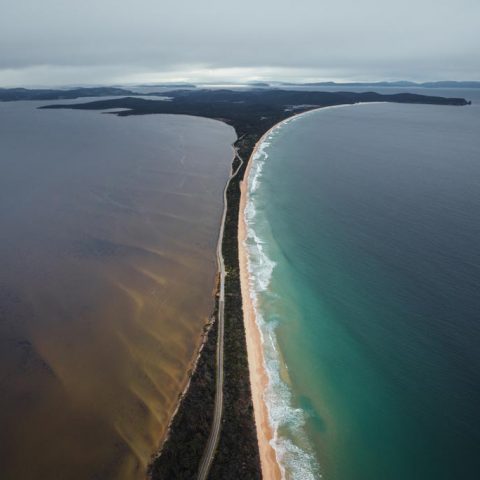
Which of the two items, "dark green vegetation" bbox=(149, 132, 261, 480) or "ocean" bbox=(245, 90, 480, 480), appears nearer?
"dark green vegetation" bbox=(149, 132, 261, 480)

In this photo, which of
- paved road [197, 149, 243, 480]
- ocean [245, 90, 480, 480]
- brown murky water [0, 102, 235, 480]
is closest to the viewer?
paved road [197, 149, 243, 480]

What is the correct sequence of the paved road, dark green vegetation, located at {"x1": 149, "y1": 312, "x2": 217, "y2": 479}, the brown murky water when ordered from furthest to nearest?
the brown murky water
the paved road
dark green vegetation, located at {"x1": 149, "y1": 312, "x2": 217, "y2": 479}

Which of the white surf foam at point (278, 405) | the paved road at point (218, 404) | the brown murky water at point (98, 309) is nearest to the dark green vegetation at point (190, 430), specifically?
the paved road at point (218, 404)

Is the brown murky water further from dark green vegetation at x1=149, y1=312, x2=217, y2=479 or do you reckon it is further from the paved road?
the paved road

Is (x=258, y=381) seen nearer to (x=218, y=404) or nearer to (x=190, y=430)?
(x=218, y=404)

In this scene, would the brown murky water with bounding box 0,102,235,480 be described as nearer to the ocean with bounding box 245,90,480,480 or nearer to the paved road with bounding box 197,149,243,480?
the paved road with bounding box 197,149,243,480

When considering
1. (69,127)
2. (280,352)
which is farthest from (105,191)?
(69,127)

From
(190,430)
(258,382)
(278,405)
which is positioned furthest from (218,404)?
(278,405)

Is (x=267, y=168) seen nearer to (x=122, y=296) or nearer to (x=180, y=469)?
(x=122, y=296)

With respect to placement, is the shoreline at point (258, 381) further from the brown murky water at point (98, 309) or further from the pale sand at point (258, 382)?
the brown murky water at point (98, 309)

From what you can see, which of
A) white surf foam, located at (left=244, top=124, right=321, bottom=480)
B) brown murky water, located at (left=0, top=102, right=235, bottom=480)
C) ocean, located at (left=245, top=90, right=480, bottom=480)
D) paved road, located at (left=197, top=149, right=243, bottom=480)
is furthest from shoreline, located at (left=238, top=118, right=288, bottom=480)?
brown murky water, located at (left=0, top=102, right=235, bottom=480)
